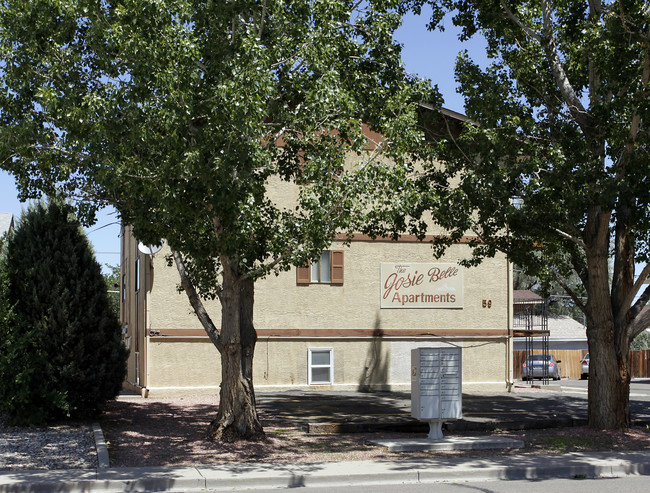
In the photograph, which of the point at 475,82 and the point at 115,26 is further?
the point at 475,82

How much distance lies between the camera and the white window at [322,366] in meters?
24.7

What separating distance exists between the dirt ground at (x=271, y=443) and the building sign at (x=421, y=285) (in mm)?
8832

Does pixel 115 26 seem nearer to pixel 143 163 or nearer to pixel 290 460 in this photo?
pixel 143 163

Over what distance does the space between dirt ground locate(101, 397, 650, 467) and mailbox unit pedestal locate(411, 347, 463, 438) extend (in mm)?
1037

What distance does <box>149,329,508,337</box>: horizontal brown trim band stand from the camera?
23.3 metres

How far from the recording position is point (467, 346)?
25812 mm

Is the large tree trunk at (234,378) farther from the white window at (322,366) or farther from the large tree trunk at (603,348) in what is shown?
the white window at (322,366)

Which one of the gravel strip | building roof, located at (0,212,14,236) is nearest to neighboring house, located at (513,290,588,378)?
building roof, located at (0,212,14,236)

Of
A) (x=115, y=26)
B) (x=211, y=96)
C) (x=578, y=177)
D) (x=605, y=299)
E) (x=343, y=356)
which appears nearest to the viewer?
(x=115, y=26)

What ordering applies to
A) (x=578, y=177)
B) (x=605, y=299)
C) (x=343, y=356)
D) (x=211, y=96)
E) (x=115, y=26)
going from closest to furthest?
1. (x=115, y=26)
2. (x=211, y=96)
3. (x=578, y=177)
4. (x=605, y=299)
5. (x=343, y=356)

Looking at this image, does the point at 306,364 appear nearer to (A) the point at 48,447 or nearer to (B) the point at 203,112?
(A) the point at 48,447

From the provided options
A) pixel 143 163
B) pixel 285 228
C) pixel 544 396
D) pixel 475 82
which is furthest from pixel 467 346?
pixel 143 163

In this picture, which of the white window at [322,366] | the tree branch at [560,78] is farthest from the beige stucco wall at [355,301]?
the tree branch at [560,78]

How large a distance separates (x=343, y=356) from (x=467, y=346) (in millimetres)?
4265
